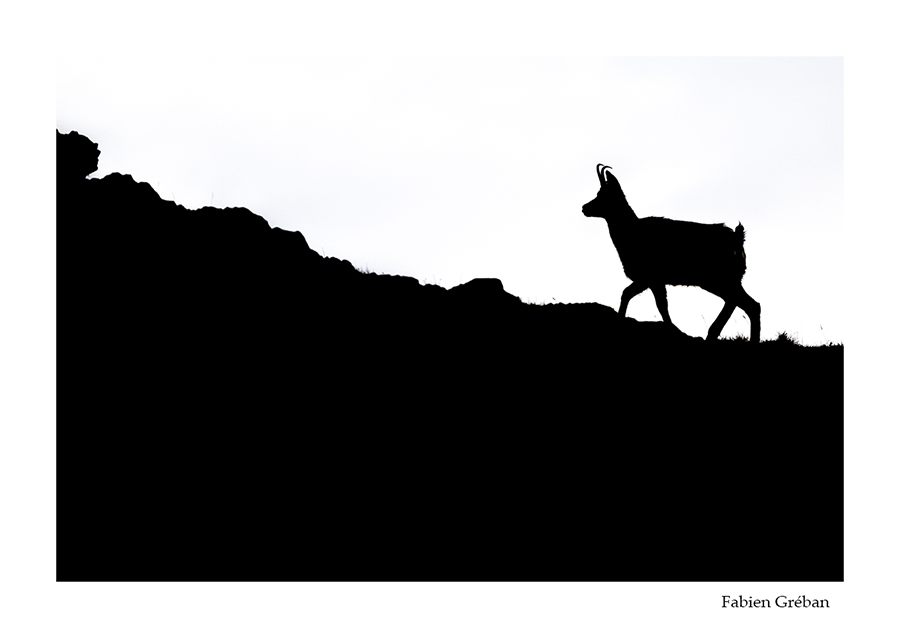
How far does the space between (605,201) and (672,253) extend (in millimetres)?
1227

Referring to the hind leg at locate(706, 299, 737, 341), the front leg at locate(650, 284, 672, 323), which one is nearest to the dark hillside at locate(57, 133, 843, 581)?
the hind leg at locate(706, 299, 737, 341)

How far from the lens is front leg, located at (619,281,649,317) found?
32.3ft

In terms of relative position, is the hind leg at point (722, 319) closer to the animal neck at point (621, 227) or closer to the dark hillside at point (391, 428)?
the dark hillside at point (391, 428)

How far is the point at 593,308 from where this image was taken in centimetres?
962

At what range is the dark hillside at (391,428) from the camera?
17.8 ft

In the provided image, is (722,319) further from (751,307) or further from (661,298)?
(661,298)

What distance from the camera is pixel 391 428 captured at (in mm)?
6555

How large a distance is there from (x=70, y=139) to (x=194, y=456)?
6.29 metres

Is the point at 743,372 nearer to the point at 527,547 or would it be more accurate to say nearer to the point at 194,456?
the point at 527,547

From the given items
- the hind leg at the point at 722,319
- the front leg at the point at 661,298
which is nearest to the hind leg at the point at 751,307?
the hind leg at the point at 722,319

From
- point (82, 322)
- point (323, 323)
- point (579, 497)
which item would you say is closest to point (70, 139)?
point (82, 322)

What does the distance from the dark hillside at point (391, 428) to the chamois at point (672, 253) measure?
0.99m

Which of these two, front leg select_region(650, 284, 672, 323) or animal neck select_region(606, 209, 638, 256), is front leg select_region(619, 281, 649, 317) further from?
animal neck select_region(606, 209, 638, 256)

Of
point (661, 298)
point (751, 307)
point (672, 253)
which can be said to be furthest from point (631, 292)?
point (751, 307)
